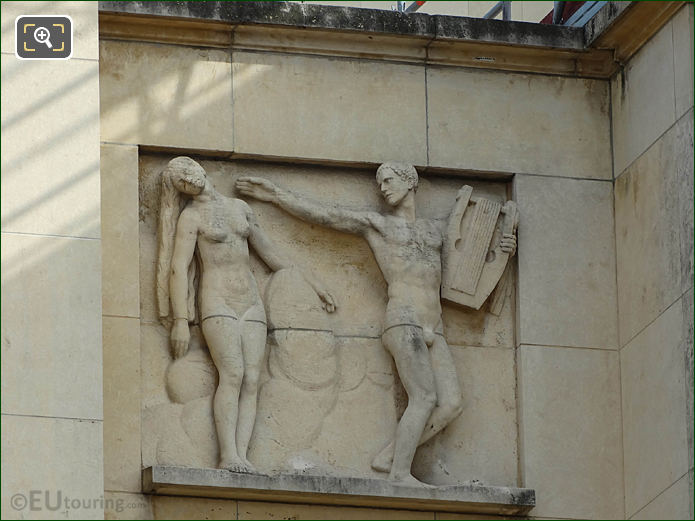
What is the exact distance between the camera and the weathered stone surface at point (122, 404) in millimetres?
13844

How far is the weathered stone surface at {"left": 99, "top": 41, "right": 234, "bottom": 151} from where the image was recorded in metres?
14.6

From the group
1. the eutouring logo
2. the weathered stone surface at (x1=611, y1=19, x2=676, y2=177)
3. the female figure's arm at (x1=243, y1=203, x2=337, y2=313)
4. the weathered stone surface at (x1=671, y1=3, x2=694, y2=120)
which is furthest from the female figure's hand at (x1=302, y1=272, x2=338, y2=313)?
the weathered stone surface at (x1=671, y1=3, x2=694, y2=120)

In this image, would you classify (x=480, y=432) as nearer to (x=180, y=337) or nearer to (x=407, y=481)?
(x=407, y=481)

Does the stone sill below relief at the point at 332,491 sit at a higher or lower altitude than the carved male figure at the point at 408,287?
lower

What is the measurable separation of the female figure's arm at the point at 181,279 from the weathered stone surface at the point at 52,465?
5.26 feet

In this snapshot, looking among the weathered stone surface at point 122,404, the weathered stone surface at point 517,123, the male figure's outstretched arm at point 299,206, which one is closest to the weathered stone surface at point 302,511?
the weathered stone surface at point 122,404

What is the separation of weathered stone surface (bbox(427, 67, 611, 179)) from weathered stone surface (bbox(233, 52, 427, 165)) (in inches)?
6.4

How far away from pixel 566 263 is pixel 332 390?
1887mm

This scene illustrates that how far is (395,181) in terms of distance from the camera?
14805 mm

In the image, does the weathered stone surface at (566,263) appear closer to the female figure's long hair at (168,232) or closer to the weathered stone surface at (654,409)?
the weathered stone surface at (654,409)

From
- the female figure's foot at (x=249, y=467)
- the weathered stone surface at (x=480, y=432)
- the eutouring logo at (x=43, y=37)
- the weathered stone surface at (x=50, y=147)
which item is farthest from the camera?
the weathered stone surface at (x=480, y=432)

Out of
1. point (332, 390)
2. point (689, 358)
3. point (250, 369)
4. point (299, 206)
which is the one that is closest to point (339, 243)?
point (299, 206)

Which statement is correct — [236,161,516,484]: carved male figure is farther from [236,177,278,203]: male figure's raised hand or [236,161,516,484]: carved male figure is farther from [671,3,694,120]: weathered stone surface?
[671,3,694,120]: weathered stone surface

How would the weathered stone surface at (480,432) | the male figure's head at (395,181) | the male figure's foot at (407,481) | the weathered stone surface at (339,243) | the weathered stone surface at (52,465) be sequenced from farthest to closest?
the male figure's head at (395,181)
the weathered stone surface at (339,243)
the weathered stone surface at (480,432)
the male figure's foot at (407,481)
the weathered stone surface at (52,465)
